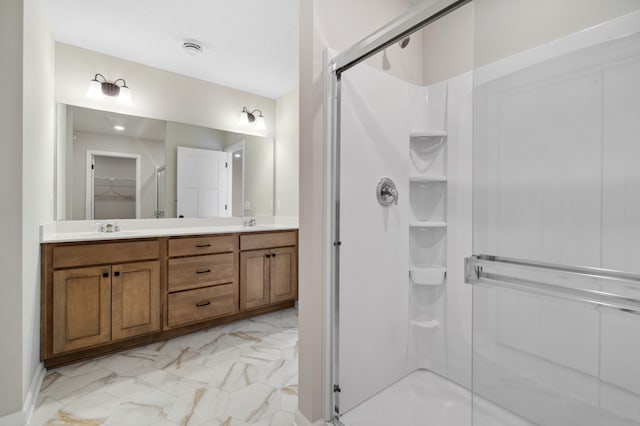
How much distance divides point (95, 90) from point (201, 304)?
2.13m

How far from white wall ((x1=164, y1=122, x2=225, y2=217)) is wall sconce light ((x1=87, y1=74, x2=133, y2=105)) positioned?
42 centimetres

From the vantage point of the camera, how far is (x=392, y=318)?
1.89 metres

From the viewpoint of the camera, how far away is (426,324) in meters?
2.03

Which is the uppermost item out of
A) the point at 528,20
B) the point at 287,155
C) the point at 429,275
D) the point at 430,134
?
the point at 528,20

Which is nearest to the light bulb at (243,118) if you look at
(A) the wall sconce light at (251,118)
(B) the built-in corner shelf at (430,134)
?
(A) the wall sconce light at (251,118)

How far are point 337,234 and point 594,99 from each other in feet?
3.52

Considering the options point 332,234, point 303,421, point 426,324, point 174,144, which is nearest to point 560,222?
point 332,234

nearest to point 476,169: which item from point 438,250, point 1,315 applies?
point 438,250

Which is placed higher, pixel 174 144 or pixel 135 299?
pixel 174 144

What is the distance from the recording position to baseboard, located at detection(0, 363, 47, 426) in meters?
1.47

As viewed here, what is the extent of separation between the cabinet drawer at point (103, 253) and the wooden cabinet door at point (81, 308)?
56mm

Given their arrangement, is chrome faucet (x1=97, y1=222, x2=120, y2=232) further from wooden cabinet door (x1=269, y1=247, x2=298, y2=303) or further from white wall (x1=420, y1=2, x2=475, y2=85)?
white wall (x1=420, y1=2, x2=475, y2=85)

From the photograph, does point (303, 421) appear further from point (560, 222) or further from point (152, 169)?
point (152, 169)

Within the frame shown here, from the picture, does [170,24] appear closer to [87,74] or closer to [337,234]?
[87,74]
